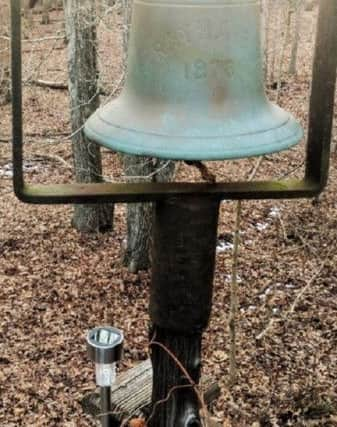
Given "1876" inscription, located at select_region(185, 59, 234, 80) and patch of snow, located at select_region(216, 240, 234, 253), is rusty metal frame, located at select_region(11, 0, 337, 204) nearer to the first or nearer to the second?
"1876" inscription, located at select_region(185, 59, 234, 80)

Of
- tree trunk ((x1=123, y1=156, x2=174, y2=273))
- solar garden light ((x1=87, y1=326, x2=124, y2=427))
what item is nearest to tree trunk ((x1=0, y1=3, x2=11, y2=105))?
tree trunk ((x1=123, y1=156, x2=174, y2=273))

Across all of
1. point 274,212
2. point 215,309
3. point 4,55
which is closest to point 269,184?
point 215,309

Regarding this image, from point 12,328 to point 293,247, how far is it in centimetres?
361

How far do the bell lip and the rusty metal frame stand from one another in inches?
8.1

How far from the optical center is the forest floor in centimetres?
528

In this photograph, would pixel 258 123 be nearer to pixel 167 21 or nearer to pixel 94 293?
pixel 167 21

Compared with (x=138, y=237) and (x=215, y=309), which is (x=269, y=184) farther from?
(x=138, y=237)

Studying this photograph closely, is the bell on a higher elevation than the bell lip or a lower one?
higher

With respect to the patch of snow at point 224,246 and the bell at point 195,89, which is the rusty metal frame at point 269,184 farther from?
the patch of snow at point 224,246

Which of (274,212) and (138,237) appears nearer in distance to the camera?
(138,237)

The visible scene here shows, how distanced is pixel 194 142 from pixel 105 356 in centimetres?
87

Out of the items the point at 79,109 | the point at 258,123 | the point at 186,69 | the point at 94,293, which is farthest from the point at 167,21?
the point at 79,109

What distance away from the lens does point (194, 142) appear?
1757 mm

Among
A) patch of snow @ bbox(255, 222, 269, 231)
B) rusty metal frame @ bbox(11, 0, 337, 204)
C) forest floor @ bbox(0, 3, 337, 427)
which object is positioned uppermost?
rusty metal frame @ bbox(11, 0, 337, 204)
